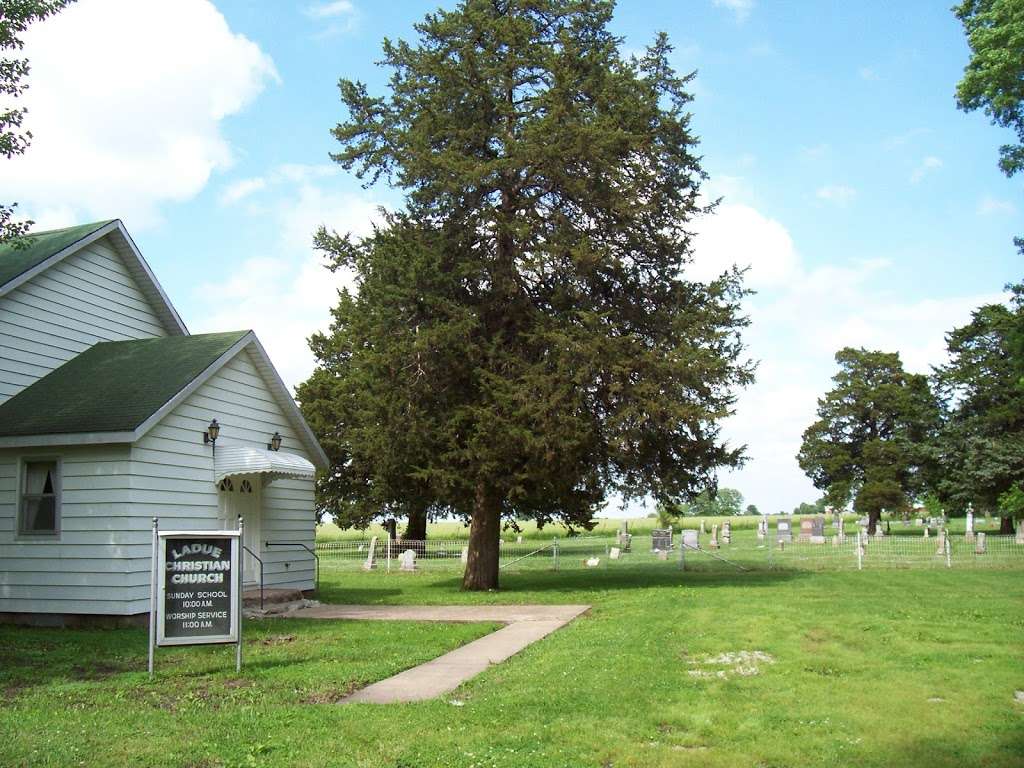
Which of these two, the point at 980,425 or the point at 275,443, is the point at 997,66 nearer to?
the point at 275,443

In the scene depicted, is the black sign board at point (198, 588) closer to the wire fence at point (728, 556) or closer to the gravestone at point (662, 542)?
the wire fence at point (728, 556)

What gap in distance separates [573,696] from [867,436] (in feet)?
217

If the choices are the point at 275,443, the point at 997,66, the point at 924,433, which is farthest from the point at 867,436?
the point at 275,443

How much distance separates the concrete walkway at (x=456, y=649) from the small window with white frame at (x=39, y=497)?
4.67 metres

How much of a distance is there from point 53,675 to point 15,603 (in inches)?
231

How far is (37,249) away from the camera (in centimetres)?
1889

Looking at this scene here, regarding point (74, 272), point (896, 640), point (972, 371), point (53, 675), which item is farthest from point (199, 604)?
point (972, 371)

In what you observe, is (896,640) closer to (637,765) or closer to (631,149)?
(637,765)

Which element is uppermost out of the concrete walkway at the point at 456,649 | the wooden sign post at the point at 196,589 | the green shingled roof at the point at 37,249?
the green shingled roof at the point at 37,249

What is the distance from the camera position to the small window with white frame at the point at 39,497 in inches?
616

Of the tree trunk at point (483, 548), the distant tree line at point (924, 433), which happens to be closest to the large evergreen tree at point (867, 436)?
the distant tree line at point (924, 433)

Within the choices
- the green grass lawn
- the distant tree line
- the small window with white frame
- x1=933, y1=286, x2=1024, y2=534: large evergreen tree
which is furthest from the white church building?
x1=933, y1=286, x2=1024, y2=534: large evergreen tree

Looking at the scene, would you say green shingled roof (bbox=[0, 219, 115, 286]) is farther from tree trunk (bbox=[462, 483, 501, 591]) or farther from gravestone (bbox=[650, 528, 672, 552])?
gravestone (bbox=[650, 528, 672, 552])

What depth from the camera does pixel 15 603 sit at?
15648 mm
